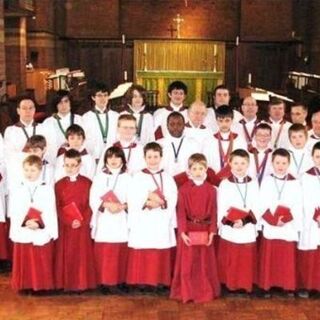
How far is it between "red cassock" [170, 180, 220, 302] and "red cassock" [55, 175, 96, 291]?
0.86m

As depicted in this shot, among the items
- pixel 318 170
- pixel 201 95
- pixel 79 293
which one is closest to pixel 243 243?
pixel 318 170

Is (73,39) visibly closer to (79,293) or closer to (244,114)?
(244,114)

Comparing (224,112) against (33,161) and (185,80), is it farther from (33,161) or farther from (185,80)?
(185,80)

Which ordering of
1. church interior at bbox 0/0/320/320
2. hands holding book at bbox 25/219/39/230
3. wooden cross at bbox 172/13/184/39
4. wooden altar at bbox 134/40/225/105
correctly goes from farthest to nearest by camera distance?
wooden cross at bbox 172/13/184/39, wooden altar at bbox 134/40/225/105, church interior at bbox 0/0/320/320, hands holding book at bbox 25/219/39/230

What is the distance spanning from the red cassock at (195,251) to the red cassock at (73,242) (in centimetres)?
86

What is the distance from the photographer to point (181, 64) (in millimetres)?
20766

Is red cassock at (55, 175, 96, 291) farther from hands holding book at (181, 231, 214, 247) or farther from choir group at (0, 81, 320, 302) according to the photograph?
hands holding book at (181, 231, 214, 247)

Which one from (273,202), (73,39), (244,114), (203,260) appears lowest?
(203,260)

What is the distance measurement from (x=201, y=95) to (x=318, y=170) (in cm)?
1417

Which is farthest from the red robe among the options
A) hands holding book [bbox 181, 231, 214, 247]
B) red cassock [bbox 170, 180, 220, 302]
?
hands holding book [bbox 181, 231, 214, 247]

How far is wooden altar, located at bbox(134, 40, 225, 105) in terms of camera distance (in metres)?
20.4

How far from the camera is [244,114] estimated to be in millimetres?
8078

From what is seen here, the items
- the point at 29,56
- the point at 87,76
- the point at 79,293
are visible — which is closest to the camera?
the point at 79,293

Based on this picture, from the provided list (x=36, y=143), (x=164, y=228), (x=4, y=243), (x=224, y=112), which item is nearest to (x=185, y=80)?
(x=224, y=112)
